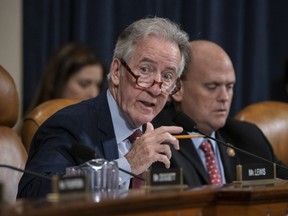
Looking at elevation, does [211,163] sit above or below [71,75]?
below

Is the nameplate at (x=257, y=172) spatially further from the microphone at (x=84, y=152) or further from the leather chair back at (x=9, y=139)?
the leather chair back at (x=9, y=139)

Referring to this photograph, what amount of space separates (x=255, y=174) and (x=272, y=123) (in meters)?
1.75

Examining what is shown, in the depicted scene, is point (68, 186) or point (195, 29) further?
point (195, 29)

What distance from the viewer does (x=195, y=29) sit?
4.76 m

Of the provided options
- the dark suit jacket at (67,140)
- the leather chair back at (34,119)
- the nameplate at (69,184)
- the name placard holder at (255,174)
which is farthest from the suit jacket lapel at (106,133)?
the nameplate at (69,184)

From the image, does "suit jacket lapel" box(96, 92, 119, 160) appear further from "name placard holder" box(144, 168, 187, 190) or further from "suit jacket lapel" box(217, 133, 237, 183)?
"suit jacket lapel" box(217, 133, 237, 183)

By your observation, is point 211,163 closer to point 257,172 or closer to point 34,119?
point 34,119

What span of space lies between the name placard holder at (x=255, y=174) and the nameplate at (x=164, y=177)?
315 mm

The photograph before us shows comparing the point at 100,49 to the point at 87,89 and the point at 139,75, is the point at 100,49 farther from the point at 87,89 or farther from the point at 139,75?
the point at 139,75

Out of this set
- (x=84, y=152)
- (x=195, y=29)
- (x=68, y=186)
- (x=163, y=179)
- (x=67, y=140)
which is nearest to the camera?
(x=68, y=186)

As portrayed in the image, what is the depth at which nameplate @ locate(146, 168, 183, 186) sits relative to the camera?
2068mm

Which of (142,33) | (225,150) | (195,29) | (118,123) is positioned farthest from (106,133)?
(195,29)

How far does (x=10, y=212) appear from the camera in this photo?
1490 millimetres

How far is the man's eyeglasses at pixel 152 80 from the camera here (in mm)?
2805
